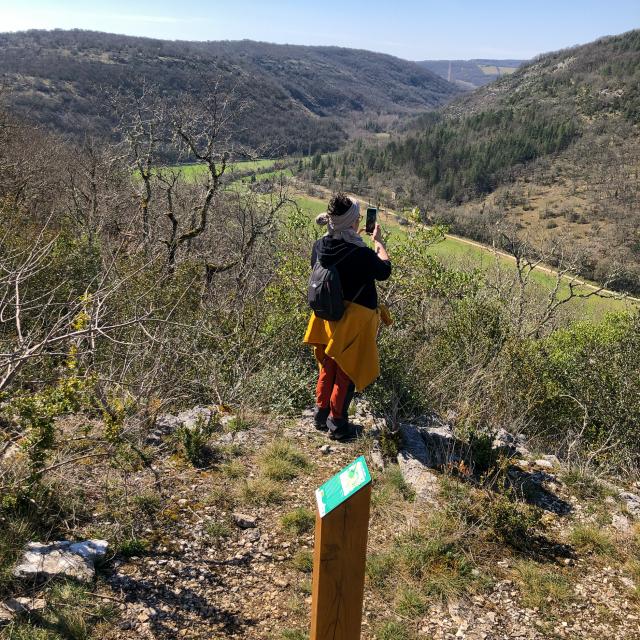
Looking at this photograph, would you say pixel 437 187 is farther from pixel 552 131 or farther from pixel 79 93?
pixel 79 93

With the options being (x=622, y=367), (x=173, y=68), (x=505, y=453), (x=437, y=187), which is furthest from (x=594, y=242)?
(x=173, y=68)

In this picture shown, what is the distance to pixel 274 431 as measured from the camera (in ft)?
15.0

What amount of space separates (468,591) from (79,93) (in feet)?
217

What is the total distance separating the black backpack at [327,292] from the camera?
11.8 ft

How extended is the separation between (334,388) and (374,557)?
1.38m

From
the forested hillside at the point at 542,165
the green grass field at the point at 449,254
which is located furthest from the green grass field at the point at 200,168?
the forested hillside at the point at 542,165

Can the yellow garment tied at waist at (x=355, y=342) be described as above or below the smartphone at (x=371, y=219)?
below

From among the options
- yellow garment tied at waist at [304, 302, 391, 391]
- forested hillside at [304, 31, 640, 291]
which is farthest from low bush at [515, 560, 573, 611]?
forested hillside at [304, 31, 640, 291]

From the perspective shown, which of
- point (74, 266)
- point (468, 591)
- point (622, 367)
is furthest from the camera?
point (74, 266)

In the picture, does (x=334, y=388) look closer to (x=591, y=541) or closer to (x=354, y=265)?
(x=354, y=265)

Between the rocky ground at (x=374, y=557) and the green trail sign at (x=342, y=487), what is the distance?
1421 mm

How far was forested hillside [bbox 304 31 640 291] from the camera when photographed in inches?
2270

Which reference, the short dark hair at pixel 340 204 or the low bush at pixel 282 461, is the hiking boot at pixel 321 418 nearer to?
the low bush at pixel 282 461

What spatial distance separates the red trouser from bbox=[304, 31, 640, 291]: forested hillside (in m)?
44.7
